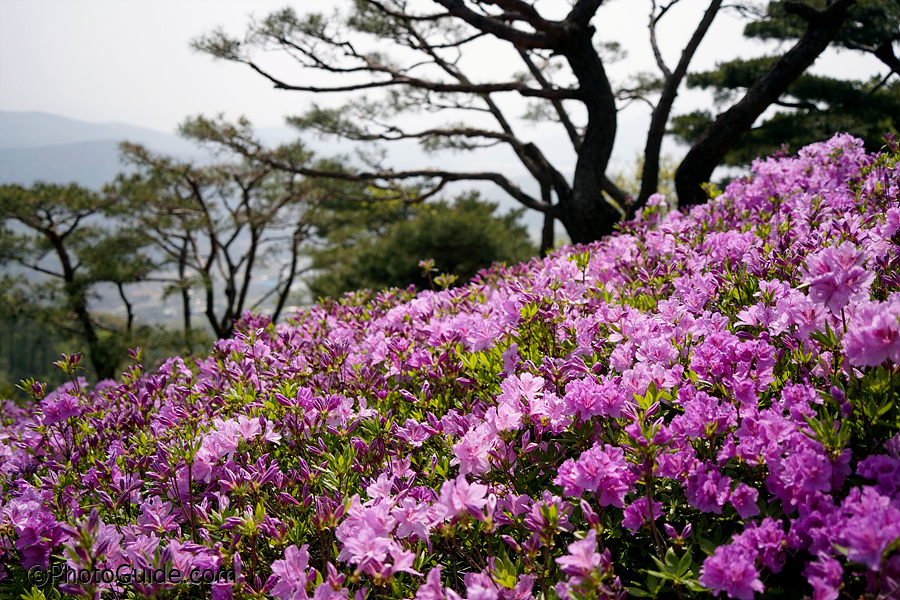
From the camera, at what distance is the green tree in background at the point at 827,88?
1153cm

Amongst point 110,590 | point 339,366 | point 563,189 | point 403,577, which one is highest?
point 563,189

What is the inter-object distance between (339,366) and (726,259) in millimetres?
1884

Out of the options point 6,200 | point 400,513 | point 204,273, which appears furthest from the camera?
point 204,273

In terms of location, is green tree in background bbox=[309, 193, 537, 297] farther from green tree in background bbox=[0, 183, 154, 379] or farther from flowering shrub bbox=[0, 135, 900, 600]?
flowering shrub bbox=[0, 135, 900, 600]

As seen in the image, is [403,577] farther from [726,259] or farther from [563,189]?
[563,189]

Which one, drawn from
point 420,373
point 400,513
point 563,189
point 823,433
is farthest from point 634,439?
point 563,189

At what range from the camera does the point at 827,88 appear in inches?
502

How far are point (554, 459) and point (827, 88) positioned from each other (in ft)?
50.5

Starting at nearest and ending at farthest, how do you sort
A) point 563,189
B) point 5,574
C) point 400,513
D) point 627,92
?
point 400,513
point 5,574
point 563,189
point 627,92

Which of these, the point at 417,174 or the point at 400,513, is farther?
the point at 417,174

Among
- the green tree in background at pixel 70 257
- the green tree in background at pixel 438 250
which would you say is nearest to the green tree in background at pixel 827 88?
the green tree in background at pixel 438 250

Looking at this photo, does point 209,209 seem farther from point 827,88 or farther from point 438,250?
point 827,88

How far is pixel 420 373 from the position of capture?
2432 millimetres

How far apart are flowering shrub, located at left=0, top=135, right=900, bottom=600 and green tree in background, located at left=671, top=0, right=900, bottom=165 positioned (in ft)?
37.1
